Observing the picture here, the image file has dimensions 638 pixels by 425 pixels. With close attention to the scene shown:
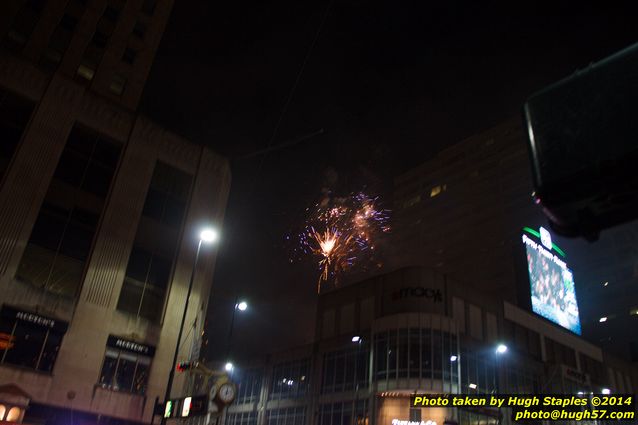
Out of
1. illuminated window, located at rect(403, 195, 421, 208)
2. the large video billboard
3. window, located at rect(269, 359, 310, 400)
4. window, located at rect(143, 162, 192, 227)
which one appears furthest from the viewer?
illuminated window, located at rect(403, 195, 421, 208)

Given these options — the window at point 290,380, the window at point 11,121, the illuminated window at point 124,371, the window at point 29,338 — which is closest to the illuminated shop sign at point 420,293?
the window at point 290,380

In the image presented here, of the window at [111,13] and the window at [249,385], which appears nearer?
the window at [111,13]

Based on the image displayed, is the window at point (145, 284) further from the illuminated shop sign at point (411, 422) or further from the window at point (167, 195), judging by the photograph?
the illuminated shop sign at point (411, 422)

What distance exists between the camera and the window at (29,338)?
2819cm

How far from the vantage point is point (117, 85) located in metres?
46.0

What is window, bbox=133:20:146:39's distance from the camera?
162 feet

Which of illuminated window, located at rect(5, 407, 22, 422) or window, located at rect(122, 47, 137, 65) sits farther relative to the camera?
window, located at rect(122, 47, 137, 65)

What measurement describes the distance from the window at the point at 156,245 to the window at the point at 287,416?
79.1 feet

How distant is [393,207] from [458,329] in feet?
280

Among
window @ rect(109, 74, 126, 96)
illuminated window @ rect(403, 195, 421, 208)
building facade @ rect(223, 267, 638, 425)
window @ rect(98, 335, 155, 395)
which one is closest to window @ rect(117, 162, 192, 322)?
window @ rect(98, 335, 155, 395)

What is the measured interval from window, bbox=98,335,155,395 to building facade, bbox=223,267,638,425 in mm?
20402

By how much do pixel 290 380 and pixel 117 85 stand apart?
35234 millimetres

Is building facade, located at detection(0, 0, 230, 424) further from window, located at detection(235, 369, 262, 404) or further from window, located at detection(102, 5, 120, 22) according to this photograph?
window, located at detection(235, 369, 262, 404)

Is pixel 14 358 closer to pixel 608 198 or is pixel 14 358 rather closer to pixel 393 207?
pixel 608 198
